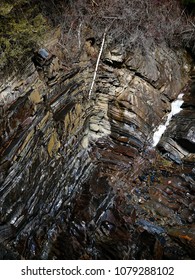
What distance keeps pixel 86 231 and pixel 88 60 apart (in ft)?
15.1

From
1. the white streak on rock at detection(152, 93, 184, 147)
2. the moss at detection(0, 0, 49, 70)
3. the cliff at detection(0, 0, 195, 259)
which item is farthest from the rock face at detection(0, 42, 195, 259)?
the moss at detection(0, 0, 49, 70)

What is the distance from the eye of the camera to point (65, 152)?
7.29 metres

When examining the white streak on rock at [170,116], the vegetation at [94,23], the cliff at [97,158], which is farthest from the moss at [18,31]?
the white streak on rock at [170,116]

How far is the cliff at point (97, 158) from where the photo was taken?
5.84 meters

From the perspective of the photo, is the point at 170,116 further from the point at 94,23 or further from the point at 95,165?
the point at 94,23

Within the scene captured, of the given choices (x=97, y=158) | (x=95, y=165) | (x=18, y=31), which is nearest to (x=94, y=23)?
(x=18, y=31)

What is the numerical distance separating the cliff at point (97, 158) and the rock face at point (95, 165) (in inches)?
1.0

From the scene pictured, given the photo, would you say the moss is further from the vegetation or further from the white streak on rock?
the white streak on rock

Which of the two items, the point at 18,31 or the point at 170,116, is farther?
the point at 170,116

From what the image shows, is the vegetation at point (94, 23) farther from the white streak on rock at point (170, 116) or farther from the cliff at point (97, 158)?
the white streak on rock at point (170, 116)

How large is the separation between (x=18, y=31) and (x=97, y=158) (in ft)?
13.8

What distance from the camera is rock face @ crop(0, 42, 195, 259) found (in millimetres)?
5816

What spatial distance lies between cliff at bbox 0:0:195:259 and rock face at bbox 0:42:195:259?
0.03 m

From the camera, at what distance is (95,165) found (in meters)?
Answer: 8.42
